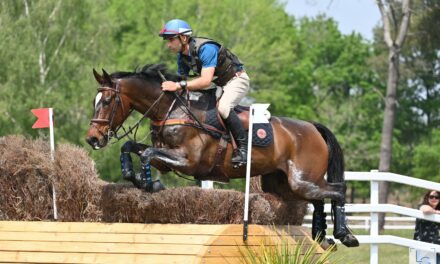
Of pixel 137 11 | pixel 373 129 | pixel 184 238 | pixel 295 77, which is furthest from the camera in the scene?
pixel 373 129

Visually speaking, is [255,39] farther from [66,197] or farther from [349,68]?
[66,197]

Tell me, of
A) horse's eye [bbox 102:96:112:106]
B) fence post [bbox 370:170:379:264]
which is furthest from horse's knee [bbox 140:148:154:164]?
fence post [bbox 370:170:379:264]

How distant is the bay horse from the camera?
8.20 meters

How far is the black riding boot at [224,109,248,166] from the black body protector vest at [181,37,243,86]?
43 centimetres

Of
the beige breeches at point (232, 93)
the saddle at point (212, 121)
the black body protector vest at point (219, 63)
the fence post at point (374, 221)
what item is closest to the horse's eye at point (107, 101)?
the saddle at point (212, 121)

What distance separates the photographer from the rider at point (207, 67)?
27.3ft

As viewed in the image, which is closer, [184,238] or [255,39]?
[184,238]

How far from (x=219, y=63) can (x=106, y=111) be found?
3.93 feet

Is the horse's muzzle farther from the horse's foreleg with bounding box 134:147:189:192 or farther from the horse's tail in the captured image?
the horse's tail

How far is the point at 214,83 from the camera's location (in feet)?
29.0

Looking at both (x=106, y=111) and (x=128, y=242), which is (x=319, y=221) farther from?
(x=106, y=111)

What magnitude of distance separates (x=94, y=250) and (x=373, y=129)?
40.4 metres

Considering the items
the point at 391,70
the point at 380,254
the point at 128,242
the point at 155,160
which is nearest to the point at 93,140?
the point at 155,160

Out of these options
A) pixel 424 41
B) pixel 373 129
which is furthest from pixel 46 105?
pixel 373 129
